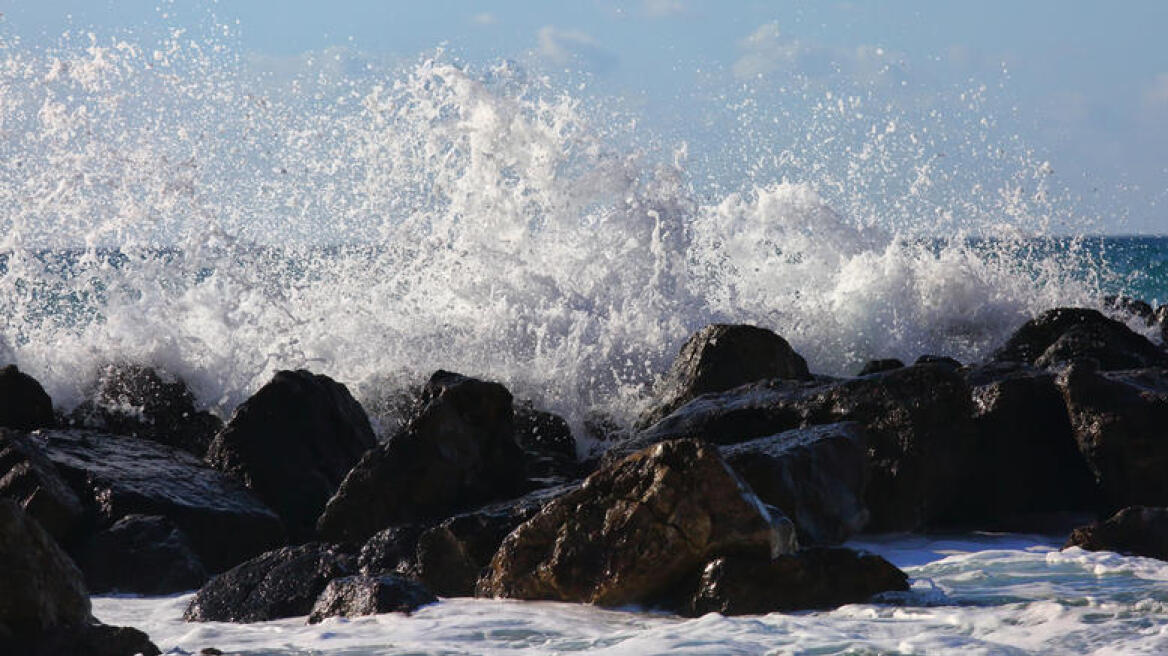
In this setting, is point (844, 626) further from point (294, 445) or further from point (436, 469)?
point (294, 445)

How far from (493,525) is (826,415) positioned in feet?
5.37

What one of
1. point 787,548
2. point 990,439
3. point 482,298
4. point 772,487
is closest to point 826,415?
point 990,439

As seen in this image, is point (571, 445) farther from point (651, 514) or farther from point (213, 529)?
point (651, 514)

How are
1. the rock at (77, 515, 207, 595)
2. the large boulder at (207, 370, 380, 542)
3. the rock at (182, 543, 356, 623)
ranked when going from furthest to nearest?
the large boulder at (207, 370, 380, 542), the rock at (77, 515, 207, 595), the rock at (182, 543, 356, 623)

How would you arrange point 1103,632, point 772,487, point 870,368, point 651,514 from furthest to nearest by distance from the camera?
point 870,368 → point 772,487 → point 651,514 → point 1103,632

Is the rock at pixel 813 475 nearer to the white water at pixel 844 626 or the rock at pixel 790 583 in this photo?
the white water at pixel 844 626

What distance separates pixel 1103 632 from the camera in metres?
3.96

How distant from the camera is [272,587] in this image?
16.0 ft

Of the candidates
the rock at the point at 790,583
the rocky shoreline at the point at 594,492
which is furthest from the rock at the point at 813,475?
the rock at the point at 790,583

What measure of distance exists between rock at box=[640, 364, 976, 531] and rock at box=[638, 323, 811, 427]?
1272 mm

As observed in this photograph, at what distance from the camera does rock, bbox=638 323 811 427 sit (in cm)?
756

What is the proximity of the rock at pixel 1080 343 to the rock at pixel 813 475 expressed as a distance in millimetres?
2025

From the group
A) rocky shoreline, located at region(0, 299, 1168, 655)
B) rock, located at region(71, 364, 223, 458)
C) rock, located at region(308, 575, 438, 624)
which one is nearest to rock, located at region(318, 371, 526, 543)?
rocky shoreline, located at region(0, 299, 1168, 655)

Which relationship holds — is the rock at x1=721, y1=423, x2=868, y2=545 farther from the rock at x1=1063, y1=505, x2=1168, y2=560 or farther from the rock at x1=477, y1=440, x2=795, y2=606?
the rock at x1=1063, y1=505, x2=1168, y2=560
